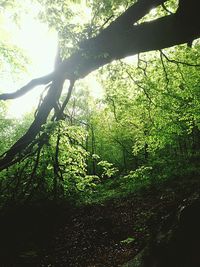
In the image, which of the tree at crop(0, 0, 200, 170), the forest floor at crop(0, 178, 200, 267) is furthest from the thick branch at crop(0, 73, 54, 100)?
the forest floor at crop(0, 178, 200, 267)

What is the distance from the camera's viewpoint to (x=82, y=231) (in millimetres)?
10430

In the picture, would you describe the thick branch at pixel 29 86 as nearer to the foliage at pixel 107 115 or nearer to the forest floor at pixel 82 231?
the foliage at pixel 107 115

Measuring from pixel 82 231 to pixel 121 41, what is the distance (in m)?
7.53

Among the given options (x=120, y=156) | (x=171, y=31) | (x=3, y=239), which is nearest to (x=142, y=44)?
(x=171, y=31)

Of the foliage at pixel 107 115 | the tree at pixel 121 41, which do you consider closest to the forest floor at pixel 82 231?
the foliage at pixel 107 115

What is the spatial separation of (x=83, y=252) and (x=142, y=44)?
6.51 meters

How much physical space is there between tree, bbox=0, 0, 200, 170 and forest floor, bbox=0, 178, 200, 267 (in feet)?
12.2

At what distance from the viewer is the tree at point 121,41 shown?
4.36m

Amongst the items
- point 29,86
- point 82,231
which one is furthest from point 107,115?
point 29,86

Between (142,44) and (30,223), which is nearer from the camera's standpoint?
(142,44)

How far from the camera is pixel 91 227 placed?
1065cm

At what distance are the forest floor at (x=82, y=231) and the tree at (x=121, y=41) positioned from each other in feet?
12.2

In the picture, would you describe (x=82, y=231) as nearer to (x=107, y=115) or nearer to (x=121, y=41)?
(x=107, y=115)

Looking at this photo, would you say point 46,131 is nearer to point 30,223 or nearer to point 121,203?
point 30,223
